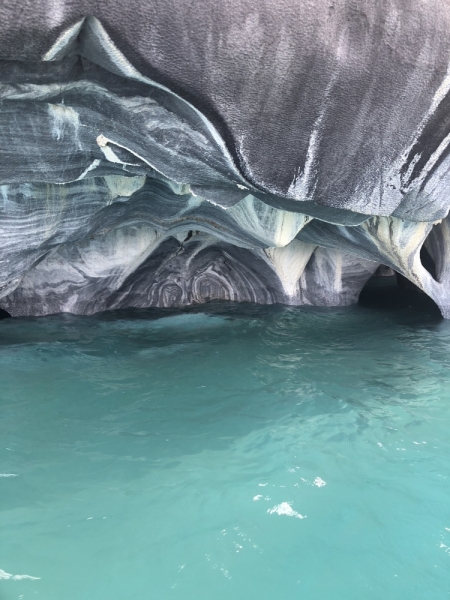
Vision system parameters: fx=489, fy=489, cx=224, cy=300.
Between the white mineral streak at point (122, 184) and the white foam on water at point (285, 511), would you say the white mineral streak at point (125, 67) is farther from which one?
the white foam on water at point (285, 511)

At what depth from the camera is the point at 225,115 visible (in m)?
3.64

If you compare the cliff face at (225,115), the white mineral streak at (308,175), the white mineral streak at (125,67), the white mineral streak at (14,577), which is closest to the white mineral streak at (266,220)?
the cliff face at (225,115)

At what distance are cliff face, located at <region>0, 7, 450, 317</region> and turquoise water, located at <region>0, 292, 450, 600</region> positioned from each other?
174cm

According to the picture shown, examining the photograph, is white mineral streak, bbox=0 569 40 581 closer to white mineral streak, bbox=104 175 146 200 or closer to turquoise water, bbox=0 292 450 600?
turquoise water, bbox=0 292 450 600

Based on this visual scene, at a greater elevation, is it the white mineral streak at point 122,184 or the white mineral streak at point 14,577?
the white mineral streak at point 122,184

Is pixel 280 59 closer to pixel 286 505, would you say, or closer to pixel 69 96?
pixel 69 96

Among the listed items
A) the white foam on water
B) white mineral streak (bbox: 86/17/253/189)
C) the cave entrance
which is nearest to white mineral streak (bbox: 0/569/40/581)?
the white foam on water

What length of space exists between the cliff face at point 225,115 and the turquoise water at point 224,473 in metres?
1.74

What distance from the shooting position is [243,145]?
3.90 metres

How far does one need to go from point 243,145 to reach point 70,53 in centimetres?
141

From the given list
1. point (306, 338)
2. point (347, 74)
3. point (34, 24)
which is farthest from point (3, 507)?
point (306, 338)

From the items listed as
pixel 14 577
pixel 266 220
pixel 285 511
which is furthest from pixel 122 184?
pixel 14 577

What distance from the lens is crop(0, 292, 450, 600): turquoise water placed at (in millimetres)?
2539

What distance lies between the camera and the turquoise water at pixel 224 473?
2.54 m
